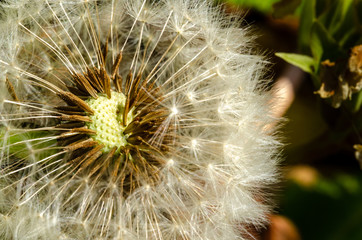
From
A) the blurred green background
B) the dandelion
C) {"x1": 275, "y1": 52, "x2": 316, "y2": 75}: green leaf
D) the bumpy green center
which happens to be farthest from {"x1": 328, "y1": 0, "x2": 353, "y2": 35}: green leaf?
the bumpy green center

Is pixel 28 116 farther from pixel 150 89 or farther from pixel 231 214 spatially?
pixel 231 214

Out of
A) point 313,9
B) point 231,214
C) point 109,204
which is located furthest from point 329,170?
point 109,204

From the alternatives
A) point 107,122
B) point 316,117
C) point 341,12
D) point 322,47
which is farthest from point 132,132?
point 316,117

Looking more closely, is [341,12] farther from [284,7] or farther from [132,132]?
[132,132]

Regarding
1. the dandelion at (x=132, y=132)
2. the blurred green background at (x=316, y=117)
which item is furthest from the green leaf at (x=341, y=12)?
the dandelion at (x=132, y=132)

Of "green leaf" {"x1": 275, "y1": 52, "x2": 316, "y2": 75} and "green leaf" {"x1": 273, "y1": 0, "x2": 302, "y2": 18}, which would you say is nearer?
"green leaf" {"x1": 275, "y1": 52, "x2": 316, "y2": 75}

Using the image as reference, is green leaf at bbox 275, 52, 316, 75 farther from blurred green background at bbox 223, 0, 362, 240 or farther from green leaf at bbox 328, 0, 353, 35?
green leaf at bbox 328, 0, 353, 35

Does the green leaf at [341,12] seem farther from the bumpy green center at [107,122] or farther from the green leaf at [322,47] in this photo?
the bumpy green center at [107,122]
